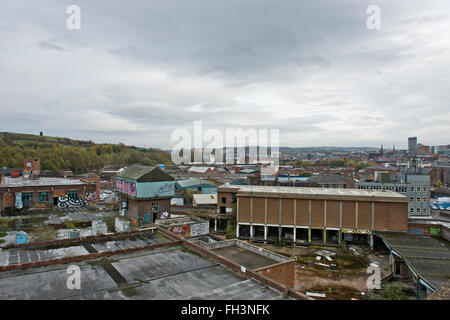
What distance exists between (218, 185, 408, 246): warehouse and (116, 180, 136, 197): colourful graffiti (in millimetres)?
13781

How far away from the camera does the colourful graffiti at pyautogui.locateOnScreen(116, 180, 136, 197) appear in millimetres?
38188

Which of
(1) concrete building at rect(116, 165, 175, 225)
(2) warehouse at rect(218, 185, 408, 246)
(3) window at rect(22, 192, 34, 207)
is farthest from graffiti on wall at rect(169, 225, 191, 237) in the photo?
(3) window at rect(22, 192, 34, 207)

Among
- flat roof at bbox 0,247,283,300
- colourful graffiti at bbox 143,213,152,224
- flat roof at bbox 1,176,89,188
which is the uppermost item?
flat roof at bbox 1,176,89,188

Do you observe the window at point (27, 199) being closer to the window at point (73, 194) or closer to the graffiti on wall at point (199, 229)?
the window at point (73, 194)

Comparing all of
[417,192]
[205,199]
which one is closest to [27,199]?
[205,199]

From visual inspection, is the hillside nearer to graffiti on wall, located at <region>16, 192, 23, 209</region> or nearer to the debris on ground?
graffiti on wall, located at <region>16, 192, 23, 209</region>

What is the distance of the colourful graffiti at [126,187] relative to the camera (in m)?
38.2

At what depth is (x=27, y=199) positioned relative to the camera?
4481 centimetres

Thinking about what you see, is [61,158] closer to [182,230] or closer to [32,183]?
[32,183]

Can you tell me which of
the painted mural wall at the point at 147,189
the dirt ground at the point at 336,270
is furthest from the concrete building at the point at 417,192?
the painted mural wall at the point at 147,189

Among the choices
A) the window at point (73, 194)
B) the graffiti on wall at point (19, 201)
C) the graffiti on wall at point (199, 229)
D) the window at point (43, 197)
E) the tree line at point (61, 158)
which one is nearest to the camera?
the graffiti on wall at point (199, 229)

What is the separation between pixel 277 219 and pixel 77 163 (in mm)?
90121

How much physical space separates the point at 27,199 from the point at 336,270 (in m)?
44.2

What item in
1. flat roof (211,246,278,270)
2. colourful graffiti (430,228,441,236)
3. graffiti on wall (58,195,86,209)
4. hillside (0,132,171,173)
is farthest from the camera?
hillside (0,132,171,173)
